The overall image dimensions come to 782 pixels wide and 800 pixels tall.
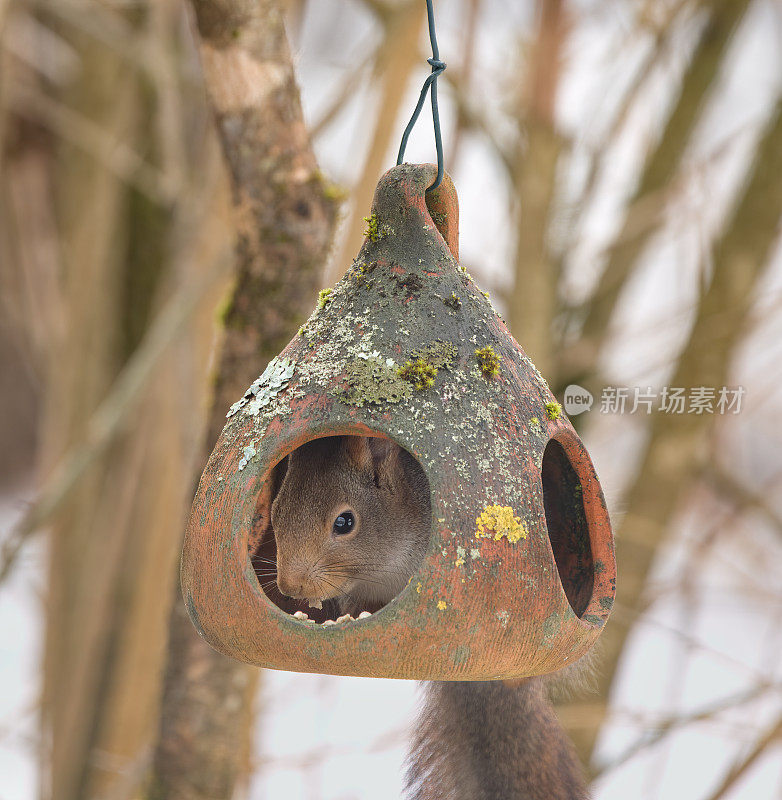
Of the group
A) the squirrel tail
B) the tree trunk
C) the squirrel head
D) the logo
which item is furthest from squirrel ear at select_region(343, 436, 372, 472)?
the logo

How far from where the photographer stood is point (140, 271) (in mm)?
3689

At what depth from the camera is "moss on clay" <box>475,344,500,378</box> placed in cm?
120

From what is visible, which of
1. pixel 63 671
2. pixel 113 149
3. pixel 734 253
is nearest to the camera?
pixel 734 253

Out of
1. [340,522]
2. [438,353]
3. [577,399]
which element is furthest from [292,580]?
[577,399]

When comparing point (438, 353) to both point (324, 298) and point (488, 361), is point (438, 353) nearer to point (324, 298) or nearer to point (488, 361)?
point (488, 361)

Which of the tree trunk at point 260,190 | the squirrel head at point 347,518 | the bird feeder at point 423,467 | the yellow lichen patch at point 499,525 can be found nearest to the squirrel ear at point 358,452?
the squirrel head at point 347,518

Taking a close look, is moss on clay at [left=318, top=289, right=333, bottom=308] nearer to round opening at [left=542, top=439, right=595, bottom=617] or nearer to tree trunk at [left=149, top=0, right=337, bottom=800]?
round opening at [left=542, top=439, right=595, bottom=617]

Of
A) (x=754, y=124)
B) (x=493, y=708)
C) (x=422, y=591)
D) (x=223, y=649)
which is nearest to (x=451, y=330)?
(x=422, y=591)

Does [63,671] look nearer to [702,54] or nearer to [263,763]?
[263,763]

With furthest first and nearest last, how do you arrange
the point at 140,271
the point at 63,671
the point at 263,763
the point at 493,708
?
the point at 140,271, the point at 63,671, the point at 263,763, the point at 493,708

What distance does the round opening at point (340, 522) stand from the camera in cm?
128

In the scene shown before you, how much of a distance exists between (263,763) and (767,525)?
1.55 meters

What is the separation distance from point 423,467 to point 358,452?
207 millimetres

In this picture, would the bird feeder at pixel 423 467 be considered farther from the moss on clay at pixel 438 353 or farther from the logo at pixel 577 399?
the logo at pixel 577 399
